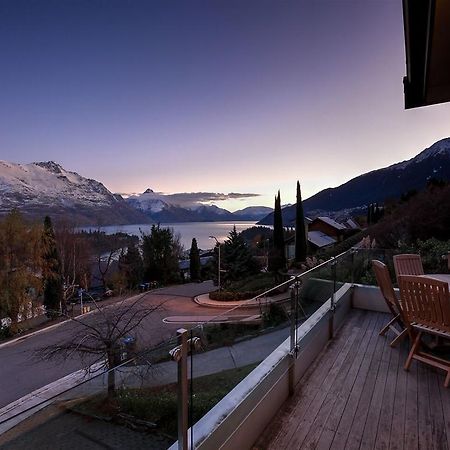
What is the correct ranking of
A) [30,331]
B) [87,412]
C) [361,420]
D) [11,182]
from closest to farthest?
1. [87,412]
2. [361,420]
3. [30,331]
4. [11,182]

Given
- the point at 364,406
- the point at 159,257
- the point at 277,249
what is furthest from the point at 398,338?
the point at 159,257

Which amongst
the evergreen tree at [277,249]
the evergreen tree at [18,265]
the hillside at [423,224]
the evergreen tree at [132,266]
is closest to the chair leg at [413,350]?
the hillside at [423,224]

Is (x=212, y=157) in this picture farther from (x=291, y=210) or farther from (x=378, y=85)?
(x=291, y=210)

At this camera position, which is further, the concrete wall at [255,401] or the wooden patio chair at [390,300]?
the wooden patio chair at [390,300]

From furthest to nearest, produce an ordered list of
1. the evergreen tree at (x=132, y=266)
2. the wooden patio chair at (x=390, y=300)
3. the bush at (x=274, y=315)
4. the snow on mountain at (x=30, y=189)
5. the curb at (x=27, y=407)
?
the snow on mountain at (x=30, y=189) → the evergreen tree at (x=132, y=266) → the wooden patio chair at (x=390, y=300) → the bush at (x=274, y=315) → the curb at (x=27, y=407)

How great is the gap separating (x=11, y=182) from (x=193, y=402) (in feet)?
595

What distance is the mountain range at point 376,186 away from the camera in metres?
71.7

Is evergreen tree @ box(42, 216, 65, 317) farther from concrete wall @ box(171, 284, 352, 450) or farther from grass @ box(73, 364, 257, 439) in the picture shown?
concrete wall @ box(171, 284, 352, 450)

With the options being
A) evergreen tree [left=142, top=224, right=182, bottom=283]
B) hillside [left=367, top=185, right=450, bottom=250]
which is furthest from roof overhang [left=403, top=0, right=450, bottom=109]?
evergreen tree [left=142, top=224, right=182, bottom=283]

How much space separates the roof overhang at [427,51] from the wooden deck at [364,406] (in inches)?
98.4

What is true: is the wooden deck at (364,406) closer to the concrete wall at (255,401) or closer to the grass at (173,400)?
the concrete wall at (255,401)

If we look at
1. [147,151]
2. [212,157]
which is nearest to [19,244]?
[147,151]

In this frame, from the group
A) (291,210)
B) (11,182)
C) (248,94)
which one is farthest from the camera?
(11,182)

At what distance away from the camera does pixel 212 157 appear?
76.9 ft
